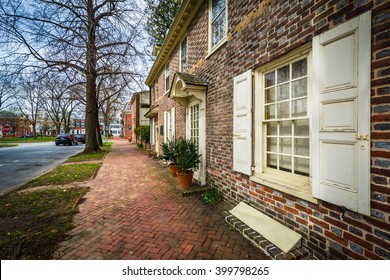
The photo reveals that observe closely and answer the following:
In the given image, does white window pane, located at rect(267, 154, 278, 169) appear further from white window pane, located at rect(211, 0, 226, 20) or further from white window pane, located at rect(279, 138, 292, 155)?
white window pane, located at rect(211, 0, 226, 20)

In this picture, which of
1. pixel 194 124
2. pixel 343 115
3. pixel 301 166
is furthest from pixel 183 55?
pixel 343 115

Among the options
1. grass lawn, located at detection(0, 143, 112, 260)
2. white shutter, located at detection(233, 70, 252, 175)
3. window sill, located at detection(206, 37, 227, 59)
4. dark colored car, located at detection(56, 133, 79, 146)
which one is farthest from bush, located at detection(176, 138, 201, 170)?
dark colored car, located at detection(56, 133, 79, 146)

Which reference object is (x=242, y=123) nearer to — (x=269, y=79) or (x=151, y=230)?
(x=269, y=79)

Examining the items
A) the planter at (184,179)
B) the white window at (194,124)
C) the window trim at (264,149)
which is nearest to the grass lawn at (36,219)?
the planter at (184,179)

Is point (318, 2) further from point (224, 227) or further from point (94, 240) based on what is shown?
point (94, 240)

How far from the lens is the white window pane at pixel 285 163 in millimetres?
3072

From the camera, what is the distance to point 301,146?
2852mm

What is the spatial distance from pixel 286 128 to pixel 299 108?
0.37 m

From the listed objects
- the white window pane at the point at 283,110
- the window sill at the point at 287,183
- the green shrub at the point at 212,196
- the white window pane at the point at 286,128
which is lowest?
the green shrub at the point at 212,196

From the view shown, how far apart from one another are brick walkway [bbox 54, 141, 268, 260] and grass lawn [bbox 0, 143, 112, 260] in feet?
0.68

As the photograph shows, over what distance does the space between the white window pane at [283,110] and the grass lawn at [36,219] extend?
386cm

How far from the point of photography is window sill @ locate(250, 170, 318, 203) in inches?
101

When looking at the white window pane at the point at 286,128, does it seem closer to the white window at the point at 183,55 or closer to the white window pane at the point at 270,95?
the white window pane at the point at 270,95

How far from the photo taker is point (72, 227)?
3369 millimetres
